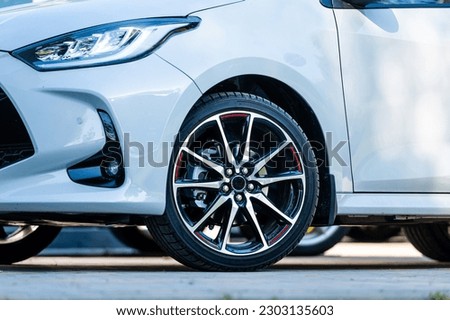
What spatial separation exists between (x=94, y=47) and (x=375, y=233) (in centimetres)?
629

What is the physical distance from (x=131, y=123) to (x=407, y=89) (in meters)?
1.52

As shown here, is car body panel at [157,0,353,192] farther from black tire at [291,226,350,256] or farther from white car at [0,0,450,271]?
black tire at [291,226,350,256]

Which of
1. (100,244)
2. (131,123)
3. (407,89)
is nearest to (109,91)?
(131,123)

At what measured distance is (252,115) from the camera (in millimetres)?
5707

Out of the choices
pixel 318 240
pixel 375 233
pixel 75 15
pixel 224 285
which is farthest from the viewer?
pixel 375 233

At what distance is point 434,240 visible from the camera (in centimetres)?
799

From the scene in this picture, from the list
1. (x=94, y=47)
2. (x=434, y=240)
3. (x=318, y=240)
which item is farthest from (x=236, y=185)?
(x=318, y=240)

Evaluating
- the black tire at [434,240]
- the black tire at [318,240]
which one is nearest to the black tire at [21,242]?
the black tire at [434,240]

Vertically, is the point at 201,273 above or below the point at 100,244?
above

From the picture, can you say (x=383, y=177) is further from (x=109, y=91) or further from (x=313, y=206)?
(x=109, y=91)

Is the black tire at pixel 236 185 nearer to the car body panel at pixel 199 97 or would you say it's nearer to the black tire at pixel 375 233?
the car body panel at pixel 199 97

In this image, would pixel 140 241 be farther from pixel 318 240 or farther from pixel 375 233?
pixel 375 233

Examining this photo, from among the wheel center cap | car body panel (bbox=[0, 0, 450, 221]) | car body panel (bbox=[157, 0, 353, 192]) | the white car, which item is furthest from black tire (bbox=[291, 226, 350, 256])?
the wheel center cap

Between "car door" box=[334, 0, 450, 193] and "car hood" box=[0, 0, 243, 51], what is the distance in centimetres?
74
